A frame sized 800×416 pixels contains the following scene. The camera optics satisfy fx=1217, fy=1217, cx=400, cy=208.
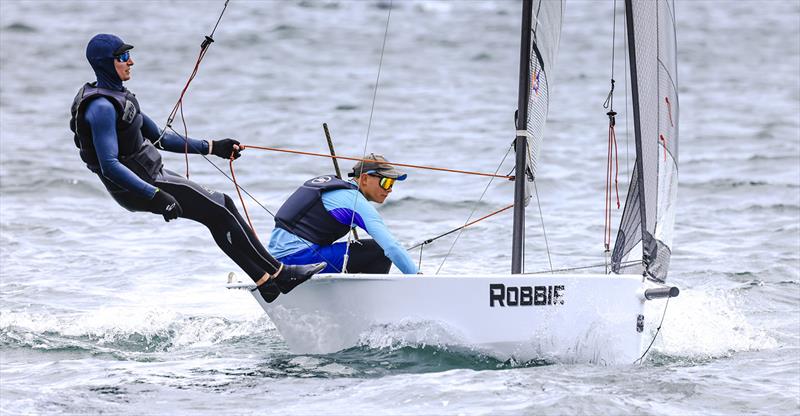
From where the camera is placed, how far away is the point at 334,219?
5.65 m

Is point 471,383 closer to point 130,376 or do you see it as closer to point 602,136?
point 130,376

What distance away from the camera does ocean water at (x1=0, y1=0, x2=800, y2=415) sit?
5258 mm

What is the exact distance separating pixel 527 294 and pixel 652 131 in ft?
3.42

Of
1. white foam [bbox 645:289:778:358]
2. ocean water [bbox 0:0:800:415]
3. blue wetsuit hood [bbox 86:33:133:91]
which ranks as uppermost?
blue wetsuit hood [bbox 86:33:133:91]

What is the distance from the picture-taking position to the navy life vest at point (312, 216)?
18.4 ft

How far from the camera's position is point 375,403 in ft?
16.2

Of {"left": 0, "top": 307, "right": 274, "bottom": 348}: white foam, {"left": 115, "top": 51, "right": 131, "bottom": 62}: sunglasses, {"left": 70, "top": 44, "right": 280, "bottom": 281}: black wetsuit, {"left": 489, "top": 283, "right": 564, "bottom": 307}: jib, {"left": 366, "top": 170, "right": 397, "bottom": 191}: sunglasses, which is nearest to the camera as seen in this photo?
{"left": 70, "top": 44, "right": 280, "bottom": 281}: black wetsuit

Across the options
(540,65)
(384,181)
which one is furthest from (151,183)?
(540,65)

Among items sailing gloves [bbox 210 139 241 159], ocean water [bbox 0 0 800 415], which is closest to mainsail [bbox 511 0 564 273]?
ocean water [bbox 0 0 800 415]

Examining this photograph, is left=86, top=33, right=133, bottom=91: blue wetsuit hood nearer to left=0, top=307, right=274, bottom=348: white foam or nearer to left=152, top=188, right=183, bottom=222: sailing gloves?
left=152, top=188, right=183, bottom=222: sailing gloves

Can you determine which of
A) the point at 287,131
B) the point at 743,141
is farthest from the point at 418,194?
the point at 743,141

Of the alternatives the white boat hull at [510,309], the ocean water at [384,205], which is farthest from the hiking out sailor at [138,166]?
the ocean water at [384,205]

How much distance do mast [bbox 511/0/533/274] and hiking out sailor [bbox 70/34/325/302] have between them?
925 millimetres

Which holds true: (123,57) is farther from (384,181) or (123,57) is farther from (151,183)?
(384,181)
